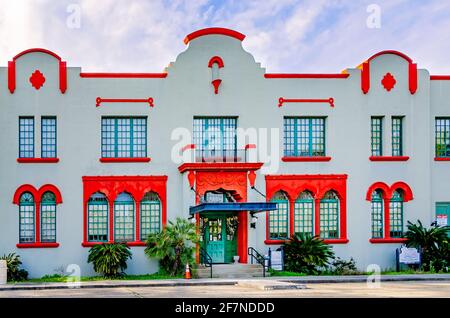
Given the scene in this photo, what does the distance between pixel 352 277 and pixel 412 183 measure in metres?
6.54

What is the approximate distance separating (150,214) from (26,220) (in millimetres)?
5376

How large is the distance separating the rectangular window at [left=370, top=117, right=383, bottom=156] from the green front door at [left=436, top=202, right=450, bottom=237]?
12.5 ft

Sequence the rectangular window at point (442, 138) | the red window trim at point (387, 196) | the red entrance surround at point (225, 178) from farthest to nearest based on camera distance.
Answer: the rectangular window at point (442, 138) < the red window trim at point (387, 196) < the red entrance surround at point (225, 178)

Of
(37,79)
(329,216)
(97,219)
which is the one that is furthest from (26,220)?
(329,216)

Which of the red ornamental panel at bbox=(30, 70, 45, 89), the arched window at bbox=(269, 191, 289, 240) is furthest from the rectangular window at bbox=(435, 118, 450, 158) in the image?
the red ornamental panel at bbox=(30, 70, 45, 89)

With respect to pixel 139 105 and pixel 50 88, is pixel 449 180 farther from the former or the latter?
pixel 50 88

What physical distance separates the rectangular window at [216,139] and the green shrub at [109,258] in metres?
5.35

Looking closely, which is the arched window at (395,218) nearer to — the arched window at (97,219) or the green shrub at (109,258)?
the green shrub at (109,258)

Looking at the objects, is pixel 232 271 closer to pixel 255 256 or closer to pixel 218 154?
pixel 255 256

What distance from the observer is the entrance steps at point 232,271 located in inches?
1213

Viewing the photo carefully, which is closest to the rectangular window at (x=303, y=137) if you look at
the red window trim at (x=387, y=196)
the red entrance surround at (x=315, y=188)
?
the red entrance surround at (x=315, y=188)

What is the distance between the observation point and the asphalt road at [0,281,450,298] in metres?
22.2

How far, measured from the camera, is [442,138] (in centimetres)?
3519

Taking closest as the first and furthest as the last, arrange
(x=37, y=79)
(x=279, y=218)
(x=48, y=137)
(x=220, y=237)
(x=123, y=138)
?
1. (x=37, y=79)
2. (x=48, y=137)
3. (x=123, y=138)
4. (x=220, y=237)
5. (x=279, y=218)
